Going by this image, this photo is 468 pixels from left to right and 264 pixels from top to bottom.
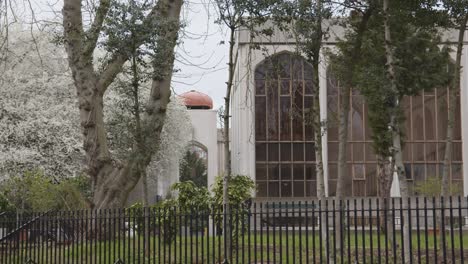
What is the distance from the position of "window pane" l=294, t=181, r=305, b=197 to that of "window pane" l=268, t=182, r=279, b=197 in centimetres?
109

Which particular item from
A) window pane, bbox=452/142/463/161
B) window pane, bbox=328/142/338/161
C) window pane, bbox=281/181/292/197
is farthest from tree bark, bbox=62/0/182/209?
window pane, bbox=452/142/463/161

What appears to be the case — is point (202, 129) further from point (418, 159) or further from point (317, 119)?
point (317, 119)

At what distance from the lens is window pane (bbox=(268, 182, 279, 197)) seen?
37688mm

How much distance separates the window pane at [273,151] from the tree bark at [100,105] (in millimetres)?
23885

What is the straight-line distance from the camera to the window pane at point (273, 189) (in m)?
37.7

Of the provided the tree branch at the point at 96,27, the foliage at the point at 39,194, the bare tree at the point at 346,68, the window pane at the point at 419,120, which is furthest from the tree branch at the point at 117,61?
the window pane at the point at 419,120

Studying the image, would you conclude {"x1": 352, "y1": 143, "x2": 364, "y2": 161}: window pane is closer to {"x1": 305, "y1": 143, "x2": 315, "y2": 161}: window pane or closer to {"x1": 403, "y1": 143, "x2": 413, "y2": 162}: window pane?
{"x1": 305, "y1": 143, "x2": 315, "y2": 161}: window pane

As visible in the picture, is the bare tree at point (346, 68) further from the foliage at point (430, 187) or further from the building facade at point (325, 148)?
the building facade at point (325, 148)

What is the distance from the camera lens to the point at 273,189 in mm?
37688

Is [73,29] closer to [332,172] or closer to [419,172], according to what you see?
[332,172]

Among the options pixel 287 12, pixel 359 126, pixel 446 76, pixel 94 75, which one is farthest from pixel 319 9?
pixel 359 126

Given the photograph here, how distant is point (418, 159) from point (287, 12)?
27.0 meters

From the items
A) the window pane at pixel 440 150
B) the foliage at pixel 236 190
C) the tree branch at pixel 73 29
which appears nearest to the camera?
the tree branch at pixel 73 29

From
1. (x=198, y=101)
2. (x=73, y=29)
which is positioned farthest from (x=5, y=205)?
(x=198, y=101)
